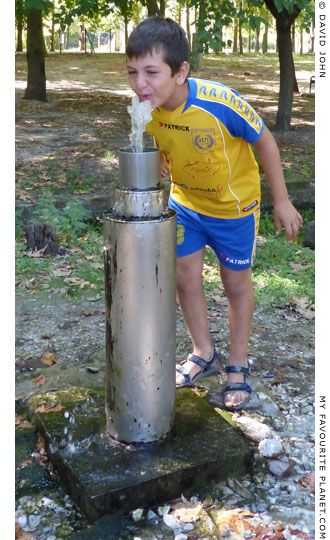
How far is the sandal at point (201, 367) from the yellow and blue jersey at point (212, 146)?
763mm

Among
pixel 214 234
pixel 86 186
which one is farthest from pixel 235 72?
pixel 214 234

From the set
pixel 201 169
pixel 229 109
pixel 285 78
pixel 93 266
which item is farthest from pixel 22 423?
pixel 285 78

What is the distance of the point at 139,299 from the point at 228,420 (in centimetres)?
82

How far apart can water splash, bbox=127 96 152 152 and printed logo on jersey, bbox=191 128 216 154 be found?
11.7 inches

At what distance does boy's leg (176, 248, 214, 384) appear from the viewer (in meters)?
2.91

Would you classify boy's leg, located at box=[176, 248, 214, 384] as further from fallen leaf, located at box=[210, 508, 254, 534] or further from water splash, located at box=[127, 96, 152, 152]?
fallen leaf, located at box=[210, 508, 254, 534]

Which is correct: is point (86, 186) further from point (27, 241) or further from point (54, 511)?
point (54, 511)

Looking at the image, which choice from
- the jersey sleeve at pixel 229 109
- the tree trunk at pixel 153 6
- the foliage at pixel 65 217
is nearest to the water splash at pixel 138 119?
the jersey sleeve at pixel 229 109

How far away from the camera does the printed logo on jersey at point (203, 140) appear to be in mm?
2551

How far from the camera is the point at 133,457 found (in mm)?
2281

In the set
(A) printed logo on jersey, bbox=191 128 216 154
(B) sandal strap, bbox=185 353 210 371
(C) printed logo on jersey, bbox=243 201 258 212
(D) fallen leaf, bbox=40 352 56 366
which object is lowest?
(D) fallen leaf, bbox=40 352 56 366

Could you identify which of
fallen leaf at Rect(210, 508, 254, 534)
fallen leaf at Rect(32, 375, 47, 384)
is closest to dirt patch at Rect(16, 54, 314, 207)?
fallen leaf at Rect(32, 375, 47, 384)

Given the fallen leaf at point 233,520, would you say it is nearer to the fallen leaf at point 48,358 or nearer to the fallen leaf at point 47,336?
the fallen leaf at point 48,358

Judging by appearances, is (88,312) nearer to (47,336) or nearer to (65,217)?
(47,336)
